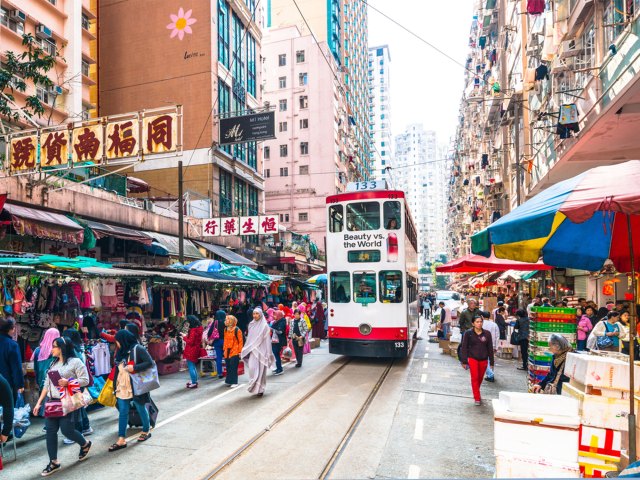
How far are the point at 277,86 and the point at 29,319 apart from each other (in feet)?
167

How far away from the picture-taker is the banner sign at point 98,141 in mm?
11562

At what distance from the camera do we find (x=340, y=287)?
13422 millimetres

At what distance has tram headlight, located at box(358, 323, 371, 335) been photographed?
13.1m

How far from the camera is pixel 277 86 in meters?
56.2

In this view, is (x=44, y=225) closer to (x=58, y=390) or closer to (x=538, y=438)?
(x=58, y=390)

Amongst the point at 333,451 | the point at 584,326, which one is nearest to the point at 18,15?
the point at 333,451

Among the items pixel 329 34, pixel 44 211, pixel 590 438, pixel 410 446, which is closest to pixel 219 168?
pixel 44 211

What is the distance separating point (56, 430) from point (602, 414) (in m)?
5.99

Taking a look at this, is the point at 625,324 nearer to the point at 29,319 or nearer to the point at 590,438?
the point at 590,438

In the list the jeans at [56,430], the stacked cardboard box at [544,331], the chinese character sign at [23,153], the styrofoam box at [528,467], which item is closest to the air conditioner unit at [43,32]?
the chinese character sign at [23,153]

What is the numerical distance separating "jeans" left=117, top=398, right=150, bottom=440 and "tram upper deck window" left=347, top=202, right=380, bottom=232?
764cm

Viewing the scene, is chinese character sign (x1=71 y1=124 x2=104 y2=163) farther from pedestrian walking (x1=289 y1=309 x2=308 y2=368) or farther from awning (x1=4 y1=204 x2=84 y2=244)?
pedestrian walking (x1=289 y1=309 x2=308 y2=368)

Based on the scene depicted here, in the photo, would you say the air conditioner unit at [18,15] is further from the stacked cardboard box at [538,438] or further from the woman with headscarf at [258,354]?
the stacked cardboard box at [538,438]

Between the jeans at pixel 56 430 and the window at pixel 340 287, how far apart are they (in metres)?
8.32
